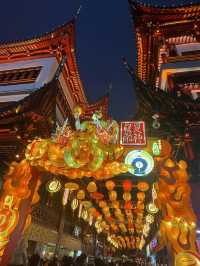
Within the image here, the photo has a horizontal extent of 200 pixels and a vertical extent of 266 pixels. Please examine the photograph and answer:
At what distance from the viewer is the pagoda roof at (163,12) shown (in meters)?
11.6

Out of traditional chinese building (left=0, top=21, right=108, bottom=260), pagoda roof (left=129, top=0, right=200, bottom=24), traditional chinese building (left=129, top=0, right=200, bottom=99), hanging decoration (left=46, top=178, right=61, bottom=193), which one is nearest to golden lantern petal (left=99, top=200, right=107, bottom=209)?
traditional chinese building (left=0, top=21, right=108, bottom=260)

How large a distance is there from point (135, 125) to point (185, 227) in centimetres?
390

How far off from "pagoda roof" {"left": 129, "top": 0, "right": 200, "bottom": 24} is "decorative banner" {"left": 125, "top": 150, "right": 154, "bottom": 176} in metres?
8.41

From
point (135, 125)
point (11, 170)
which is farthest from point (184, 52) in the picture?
point (11, 170)

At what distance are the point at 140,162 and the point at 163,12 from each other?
29.8 ft

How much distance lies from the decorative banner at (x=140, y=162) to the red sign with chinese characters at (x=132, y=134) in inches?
14.3

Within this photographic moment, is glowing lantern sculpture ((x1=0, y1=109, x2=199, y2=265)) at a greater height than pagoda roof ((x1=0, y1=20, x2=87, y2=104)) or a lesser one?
lesser

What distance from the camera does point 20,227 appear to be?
7500mm

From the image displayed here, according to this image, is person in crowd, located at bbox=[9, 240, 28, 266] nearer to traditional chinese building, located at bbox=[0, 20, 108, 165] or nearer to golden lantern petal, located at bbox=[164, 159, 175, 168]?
traditional chinese building, located at bbox=[0, 20, 108, 165]

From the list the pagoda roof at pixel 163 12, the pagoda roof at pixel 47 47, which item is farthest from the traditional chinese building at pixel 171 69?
the pagoda roof at pixel 47 47

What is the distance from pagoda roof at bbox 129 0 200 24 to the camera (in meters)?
11.6

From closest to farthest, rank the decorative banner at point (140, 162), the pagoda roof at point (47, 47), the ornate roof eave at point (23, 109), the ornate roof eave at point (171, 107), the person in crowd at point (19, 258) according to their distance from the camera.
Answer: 1. the decorative banner at point (140, 162)
2. the ornate roof eave at point (171, 107)
3. the person in crowd at point (19, 258)
4. the ornate roof eave at point (23, 109)
5. the pagoda roof at point (47, 47)

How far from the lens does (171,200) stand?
6.21 m

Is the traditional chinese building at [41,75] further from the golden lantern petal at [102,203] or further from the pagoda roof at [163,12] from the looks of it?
the golden lantern petal at [102,203]
